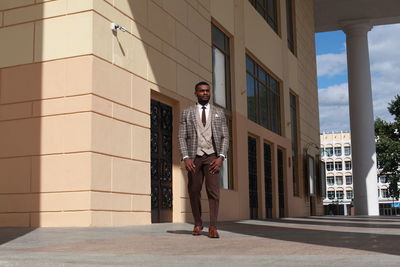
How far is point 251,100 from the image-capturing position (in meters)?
18.4

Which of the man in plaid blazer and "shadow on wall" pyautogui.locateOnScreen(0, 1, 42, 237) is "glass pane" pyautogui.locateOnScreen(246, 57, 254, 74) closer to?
"shadow on wall" pyautogui.locateOnScreen(0, 1, 42, 237)

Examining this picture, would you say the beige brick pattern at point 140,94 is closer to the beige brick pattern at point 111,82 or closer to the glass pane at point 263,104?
the beige brick pattern at point 111,82

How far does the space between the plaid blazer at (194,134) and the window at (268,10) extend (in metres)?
12.9

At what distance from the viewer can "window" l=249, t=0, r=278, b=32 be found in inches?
791

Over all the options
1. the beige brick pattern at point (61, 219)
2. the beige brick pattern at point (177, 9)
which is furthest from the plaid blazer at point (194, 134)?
the beige brick pattern at point (177, 9)

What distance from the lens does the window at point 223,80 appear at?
1512 cm

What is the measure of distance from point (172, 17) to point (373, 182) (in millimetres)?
21737

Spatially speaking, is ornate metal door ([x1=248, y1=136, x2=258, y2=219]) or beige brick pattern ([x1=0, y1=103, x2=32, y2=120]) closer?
beige brick pattern ([x1=0, y1=103, x2=32, y2=120])

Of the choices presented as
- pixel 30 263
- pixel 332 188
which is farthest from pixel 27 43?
pixel 332 188

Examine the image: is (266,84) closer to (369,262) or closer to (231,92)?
(231,92)

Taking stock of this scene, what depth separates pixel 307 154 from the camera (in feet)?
87.5

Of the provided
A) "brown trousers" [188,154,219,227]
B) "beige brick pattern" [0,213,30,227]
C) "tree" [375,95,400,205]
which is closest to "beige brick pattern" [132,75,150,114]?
"beige brick pattern" [0,213,30,227]

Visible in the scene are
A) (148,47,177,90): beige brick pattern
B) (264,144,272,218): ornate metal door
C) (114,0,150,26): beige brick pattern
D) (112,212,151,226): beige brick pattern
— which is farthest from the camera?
(264,144,272,218): ornate metal door

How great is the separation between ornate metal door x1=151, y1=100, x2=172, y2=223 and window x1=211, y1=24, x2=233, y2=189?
323 centimetres
